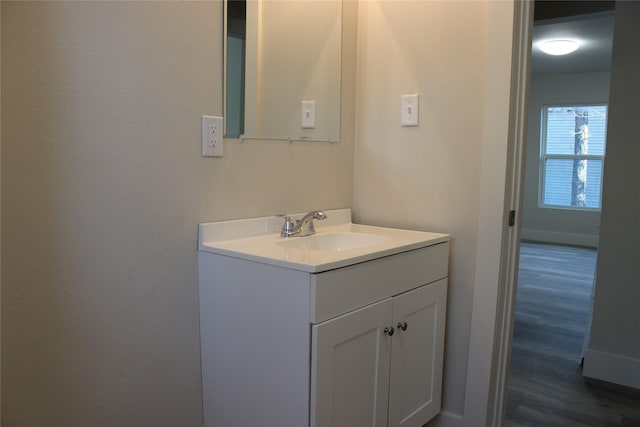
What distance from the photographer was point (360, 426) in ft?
5.16

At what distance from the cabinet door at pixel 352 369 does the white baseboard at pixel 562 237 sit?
20.1 ft

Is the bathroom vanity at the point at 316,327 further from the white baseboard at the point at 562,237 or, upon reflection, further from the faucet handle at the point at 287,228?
the white baseboard at the point at 562,237

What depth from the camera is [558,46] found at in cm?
509

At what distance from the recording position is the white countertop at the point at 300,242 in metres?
1.42

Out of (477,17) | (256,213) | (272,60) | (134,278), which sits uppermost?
(477,17)

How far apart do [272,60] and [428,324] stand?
1.10 m

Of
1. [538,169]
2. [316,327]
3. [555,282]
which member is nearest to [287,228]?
[316,327]

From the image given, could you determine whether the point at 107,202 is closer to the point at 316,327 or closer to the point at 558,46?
the point at 316,327

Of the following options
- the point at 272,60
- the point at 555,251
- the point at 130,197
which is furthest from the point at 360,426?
the point at 555,251

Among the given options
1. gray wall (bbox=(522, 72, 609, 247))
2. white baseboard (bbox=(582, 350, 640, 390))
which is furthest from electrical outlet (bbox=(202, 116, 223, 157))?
gray wall (bbox=(522, 72, 609, 247))

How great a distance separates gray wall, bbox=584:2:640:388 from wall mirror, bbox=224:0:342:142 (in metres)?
1.55

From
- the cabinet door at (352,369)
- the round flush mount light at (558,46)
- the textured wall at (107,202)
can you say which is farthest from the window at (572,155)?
the textured wall at (107,202)

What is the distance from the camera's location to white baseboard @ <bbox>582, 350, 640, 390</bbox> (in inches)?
104

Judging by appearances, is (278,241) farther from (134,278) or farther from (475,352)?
(475,352)
